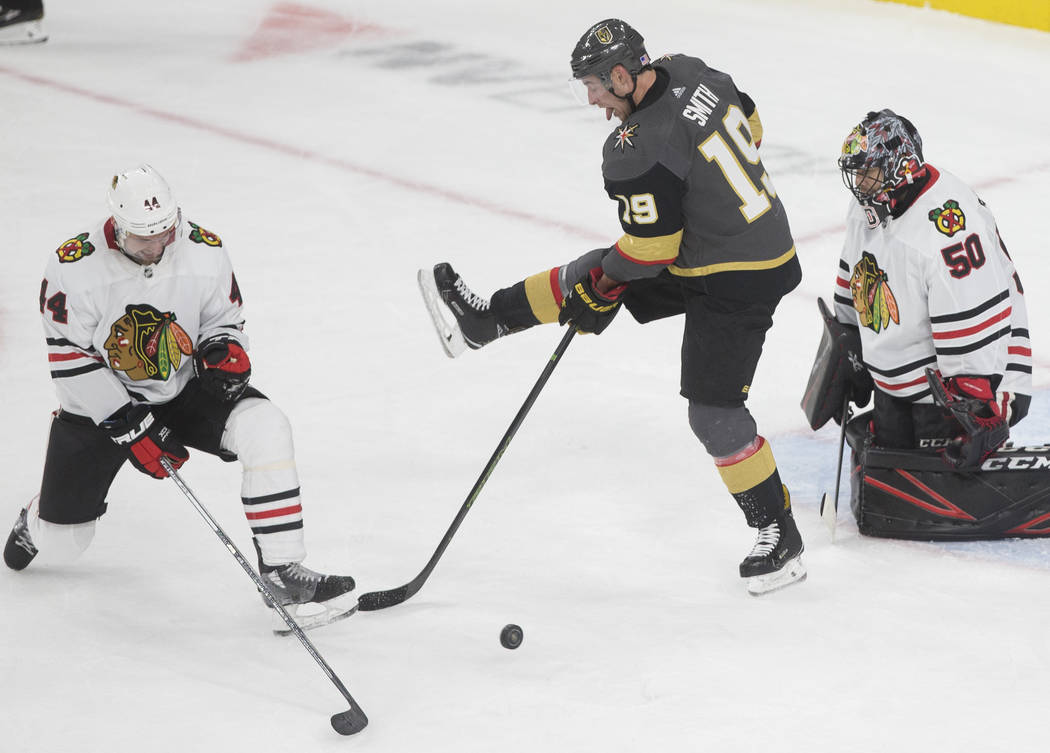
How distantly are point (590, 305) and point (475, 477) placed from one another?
0.83 meters

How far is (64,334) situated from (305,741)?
3.38ft

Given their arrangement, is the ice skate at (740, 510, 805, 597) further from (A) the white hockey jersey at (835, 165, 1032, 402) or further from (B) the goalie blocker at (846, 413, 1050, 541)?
(A) the white hockey jersey at (835, 165, 1032, 402)

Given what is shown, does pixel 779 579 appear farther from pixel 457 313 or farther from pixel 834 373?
pixel 457 313

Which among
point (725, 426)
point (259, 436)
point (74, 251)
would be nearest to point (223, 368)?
point (259, 436)

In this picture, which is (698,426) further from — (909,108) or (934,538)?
(909,108)

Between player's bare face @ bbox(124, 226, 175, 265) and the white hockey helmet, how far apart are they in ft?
0.07

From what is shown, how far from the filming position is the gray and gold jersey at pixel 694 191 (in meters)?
2.96

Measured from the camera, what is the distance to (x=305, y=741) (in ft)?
8.90

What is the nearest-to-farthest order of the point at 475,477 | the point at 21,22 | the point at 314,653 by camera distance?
the point at 314,653 → the point at 475,477 → the point at 21,22

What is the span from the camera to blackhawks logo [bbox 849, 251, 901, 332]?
10.6 ft

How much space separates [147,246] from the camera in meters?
2.98

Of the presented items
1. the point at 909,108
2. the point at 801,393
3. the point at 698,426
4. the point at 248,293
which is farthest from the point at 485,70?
the point at 698,426

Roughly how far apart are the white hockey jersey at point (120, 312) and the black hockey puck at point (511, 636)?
2.91 ft

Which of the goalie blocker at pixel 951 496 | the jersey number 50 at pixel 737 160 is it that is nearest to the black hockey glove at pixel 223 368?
the jersey number 50 at pixel 737 160
